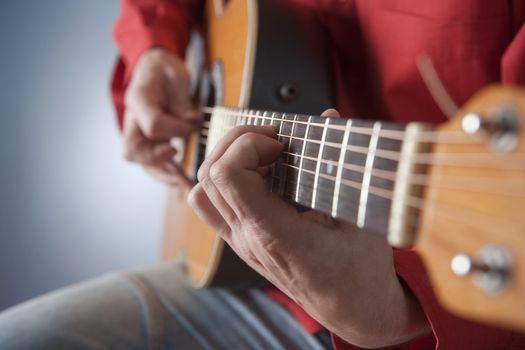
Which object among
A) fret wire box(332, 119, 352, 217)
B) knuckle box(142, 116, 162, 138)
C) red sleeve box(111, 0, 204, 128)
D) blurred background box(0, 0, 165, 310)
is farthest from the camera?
blurred background box(0, 0, 165, 310)

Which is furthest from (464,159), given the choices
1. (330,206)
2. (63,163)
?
(63,163)

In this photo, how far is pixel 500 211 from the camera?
0.23 m

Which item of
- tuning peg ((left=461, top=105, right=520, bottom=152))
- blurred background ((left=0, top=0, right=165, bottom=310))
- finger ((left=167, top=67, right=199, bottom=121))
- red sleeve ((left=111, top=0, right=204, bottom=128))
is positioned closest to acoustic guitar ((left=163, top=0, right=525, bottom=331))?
tuning peg ((left=461, top=105, right=520, bottom=152))

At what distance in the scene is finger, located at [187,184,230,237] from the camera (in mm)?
435

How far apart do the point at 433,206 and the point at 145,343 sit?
531 millimetres

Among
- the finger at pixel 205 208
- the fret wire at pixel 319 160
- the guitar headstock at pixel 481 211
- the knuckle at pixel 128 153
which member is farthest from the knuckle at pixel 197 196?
the knuckle at pixel 128 153

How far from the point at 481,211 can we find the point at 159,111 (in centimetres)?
63

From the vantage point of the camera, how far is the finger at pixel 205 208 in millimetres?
435

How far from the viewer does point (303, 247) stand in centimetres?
38

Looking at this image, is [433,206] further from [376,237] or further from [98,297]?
[98,297]

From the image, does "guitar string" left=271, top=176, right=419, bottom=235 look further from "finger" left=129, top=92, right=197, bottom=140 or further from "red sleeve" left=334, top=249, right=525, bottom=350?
"finger" left=129, top=92, right=197, bottom=140

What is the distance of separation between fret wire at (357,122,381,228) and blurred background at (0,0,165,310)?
134 centimetres

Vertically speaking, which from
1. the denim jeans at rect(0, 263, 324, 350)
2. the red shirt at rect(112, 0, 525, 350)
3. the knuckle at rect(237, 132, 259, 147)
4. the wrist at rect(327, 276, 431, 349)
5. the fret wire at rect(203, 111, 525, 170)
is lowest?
the denim jeans at rect(0, 263, 324, 350)

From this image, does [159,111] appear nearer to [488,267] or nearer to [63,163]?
[488,267]
